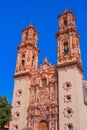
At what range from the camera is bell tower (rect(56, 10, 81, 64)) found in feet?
109

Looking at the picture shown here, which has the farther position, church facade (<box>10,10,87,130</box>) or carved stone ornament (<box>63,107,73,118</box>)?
church facade (<box>10,10,87,130</box>)

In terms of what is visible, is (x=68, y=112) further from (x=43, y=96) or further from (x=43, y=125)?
(x=43, y=96)

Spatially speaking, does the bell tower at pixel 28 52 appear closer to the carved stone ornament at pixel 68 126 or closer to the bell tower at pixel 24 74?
the bell tower at pixel 24 74

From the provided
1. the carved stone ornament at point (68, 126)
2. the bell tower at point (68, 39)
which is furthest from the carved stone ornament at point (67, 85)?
the carved stone ornament at point (68, 126)

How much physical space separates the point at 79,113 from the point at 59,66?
7.91 meters

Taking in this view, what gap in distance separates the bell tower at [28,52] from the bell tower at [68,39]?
5560mm

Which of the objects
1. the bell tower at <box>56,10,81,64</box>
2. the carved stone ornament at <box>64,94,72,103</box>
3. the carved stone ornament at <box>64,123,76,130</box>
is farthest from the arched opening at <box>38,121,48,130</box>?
the bell tower at <box>56,10,81,64</box>

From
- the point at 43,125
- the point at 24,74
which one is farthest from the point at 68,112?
the point at 24,74

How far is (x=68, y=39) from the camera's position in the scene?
115 ft

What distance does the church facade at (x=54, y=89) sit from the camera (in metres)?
29.0

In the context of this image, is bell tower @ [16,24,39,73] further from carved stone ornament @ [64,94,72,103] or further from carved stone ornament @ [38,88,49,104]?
carved stone ornament @ [64,94,72,103]

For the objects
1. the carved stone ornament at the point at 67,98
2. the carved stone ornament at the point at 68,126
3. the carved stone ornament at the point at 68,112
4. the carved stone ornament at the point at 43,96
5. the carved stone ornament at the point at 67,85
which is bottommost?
the carved stone ornament at the point at 68,126

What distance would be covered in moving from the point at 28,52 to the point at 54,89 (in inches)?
370

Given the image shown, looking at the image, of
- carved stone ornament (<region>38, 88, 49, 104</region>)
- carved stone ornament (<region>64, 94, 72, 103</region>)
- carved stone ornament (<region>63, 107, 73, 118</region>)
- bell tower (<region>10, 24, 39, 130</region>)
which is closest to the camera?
carved stone ornament (<region>63, 107, 73, 118</region>)
